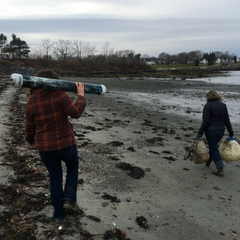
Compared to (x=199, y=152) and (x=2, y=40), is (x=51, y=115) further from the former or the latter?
(x=2, y=40)

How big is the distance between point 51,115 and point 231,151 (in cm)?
420

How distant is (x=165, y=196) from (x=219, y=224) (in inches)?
38.7

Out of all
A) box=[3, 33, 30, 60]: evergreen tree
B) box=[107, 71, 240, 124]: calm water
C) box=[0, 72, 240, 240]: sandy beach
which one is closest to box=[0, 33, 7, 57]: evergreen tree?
box=[3, 33, 30, 60]: evergreen tree

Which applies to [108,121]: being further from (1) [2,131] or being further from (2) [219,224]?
(2) [219,224]

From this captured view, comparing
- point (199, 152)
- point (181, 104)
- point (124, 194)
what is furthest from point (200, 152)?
point (181, 104)

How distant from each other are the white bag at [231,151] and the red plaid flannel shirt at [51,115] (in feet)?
12.7

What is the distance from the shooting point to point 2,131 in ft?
23.0

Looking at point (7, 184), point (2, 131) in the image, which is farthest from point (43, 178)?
point (2, 131)

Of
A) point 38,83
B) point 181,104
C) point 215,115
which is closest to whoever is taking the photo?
point 38,83

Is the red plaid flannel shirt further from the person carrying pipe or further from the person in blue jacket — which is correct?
the person in blue jacket

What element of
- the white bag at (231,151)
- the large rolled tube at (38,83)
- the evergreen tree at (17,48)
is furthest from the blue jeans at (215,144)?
the evergreen tree at (17,48)

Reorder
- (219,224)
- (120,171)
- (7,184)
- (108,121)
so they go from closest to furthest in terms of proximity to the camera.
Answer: (219,224) → (7,184) → (120,171) → (108,121)

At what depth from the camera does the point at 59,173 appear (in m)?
2.99

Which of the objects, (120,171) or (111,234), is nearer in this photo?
(111,234)
